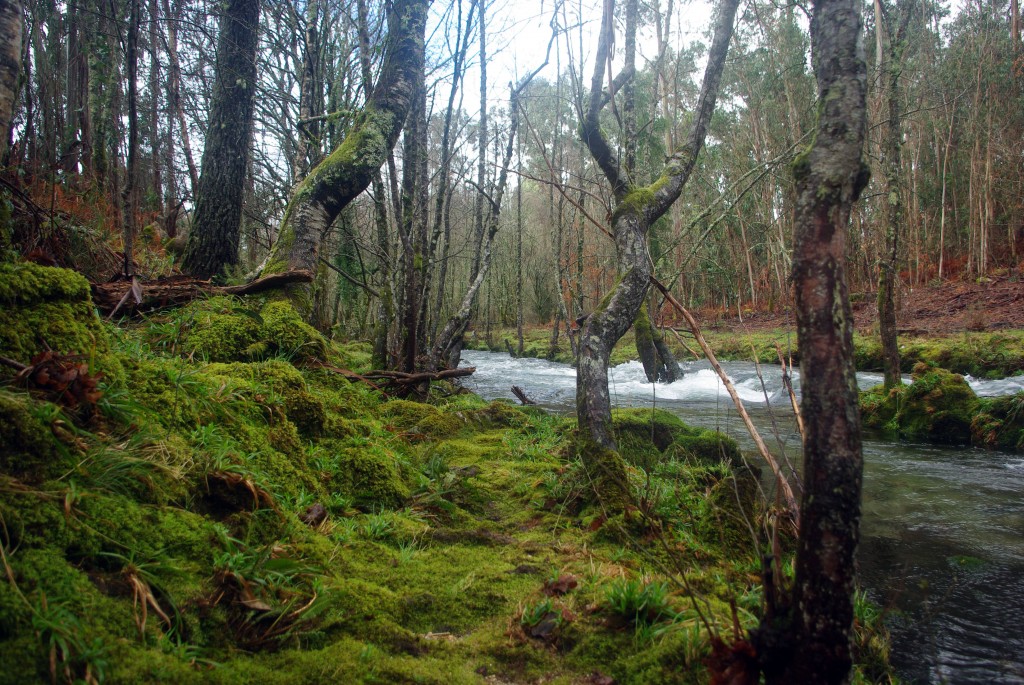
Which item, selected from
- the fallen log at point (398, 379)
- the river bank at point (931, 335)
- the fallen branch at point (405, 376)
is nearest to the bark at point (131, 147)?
the fallen log at point (398, 379)

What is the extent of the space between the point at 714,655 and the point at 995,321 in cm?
1779

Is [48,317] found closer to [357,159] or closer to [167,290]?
[167,290]

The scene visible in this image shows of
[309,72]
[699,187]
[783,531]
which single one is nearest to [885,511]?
[783,531]

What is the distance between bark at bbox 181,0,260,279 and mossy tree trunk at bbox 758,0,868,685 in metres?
5.81

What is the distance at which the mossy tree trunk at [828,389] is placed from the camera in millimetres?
1346

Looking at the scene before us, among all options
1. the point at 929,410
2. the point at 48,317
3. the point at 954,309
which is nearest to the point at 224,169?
the point at 48,317

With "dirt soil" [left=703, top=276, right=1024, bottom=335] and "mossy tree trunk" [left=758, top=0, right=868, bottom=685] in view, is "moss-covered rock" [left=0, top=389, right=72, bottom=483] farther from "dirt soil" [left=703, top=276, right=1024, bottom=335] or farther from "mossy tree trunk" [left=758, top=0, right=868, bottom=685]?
"dirt soil" [left=703, top=276, right=1024, bottom=335]

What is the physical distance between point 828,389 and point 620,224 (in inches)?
174

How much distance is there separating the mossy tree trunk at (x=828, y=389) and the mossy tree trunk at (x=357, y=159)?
14.3 ft

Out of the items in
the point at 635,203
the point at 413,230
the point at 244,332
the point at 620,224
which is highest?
the point at 635,203

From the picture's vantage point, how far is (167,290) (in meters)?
4.29

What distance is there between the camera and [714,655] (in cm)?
153

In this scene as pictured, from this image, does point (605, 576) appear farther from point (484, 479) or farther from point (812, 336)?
point (484, 479)

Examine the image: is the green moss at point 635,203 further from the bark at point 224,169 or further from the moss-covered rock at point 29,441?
the moss-covered rock at point 29,441
